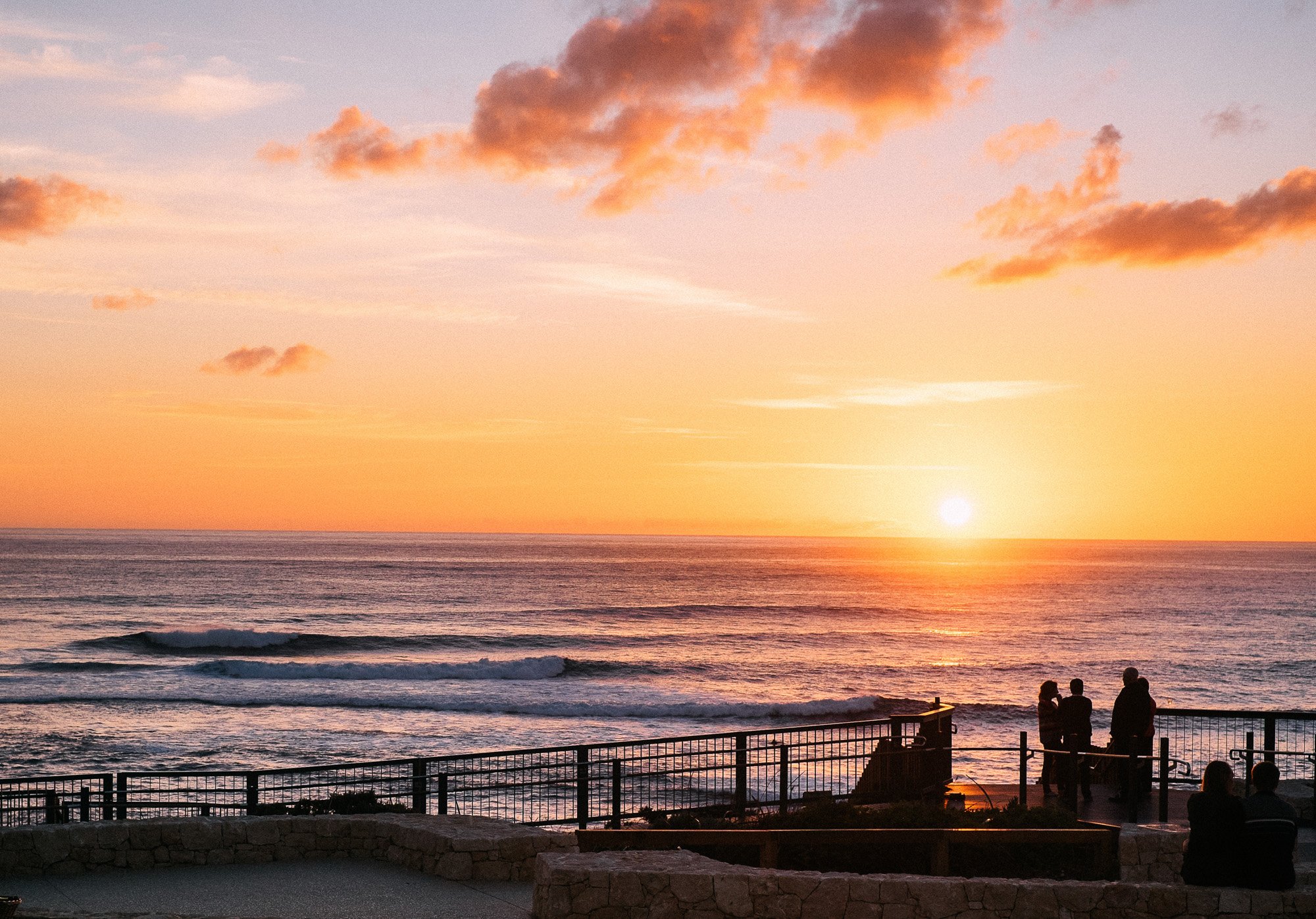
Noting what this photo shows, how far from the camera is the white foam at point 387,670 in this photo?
52.6 metres

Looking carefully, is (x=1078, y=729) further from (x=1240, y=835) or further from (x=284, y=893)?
(x=284, y=893)

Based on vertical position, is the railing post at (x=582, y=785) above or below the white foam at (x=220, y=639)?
above

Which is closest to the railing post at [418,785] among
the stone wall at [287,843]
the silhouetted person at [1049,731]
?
the stone wall at [287,843]

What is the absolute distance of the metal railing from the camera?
1409 cm

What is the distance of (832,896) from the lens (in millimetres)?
9117

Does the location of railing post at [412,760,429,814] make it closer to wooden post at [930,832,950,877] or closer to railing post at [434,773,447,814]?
railing post at [434,773,447,814]

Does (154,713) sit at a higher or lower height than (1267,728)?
lower

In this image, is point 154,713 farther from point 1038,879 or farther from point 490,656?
point 1038,879

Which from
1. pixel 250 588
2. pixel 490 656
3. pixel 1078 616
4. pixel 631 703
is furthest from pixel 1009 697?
pixel 250 588

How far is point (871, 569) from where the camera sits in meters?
169

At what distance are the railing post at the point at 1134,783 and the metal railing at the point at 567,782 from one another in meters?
2.22

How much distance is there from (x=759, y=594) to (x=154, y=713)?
7092 cm

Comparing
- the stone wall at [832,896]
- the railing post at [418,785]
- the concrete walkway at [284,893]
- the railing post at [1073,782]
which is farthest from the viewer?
the railing post at [1073,782]

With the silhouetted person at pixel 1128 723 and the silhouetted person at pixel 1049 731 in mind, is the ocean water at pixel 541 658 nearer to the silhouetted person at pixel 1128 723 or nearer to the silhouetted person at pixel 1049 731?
the silhouetted person at pixel 1049 731
